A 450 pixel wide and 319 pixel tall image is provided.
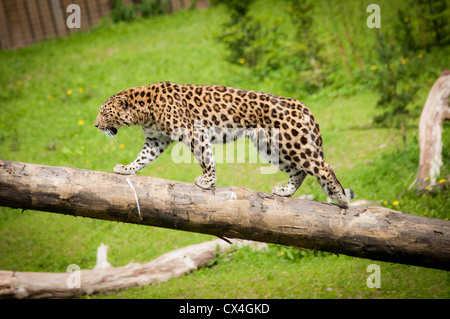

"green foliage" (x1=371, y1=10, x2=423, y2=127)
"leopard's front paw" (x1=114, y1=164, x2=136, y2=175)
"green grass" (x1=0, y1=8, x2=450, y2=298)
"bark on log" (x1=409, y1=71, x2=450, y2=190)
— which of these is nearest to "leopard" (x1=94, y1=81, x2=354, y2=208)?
"leopard's front paw" (x1=114, y1=164, x2=136, y2=175)

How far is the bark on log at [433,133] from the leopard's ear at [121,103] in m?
4.65

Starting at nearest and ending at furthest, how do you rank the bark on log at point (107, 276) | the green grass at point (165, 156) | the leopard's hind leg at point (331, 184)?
the leopard's hind leg at point (331, 184) → the bark on log at point (107, 276) → the green grass at point (165, 156)

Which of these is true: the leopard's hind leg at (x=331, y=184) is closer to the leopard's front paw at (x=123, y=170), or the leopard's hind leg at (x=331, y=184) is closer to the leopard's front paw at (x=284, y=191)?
the leopard's front paw at (x=284, y=191)

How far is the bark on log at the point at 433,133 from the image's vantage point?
7.42m

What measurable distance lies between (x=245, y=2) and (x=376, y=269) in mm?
7872

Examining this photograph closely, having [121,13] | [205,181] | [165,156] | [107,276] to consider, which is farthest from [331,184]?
[121,13]

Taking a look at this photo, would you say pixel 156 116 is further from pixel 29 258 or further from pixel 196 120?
pixel 29 258

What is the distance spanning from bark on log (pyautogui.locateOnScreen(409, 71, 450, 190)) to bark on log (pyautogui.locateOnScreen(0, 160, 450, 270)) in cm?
292

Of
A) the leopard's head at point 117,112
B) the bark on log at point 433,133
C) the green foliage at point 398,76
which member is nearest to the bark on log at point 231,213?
the leopard's head at point 117,112

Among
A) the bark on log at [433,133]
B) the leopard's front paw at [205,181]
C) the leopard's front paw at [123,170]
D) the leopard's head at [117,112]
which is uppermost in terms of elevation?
the leopard's head at [117,112]

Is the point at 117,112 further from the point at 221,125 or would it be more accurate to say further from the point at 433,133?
the point at 433,133

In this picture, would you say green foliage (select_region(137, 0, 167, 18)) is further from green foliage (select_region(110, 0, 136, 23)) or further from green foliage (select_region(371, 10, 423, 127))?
green foliage (select_region(371, 10, 423, 127))

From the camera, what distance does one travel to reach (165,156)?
33.6 feet

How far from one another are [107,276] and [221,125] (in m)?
3.11
